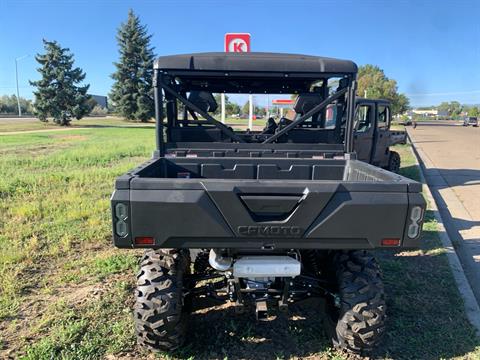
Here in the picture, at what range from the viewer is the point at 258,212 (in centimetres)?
257

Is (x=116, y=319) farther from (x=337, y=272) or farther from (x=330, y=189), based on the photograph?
(x=330, y=189)

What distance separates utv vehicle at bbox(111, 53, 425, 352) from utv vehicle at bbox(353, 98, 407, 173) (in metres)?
6.16

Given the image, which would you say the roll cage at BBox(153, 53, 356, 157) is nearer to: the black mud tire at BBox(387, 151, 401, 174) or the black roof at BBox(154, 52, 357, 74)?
the black roof at BBox(154, 52, 357, 74)

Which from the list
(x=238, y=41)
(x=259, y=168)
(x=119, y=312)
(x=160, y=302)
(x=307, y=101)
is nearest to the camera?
(x=160, y=302)

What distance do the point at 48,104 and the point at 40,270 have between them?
142 feet

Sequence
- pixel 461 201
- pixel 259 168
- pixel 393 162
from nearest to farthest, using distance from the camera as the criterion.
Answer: pixel 259 168 < pixel 461 201 < pixel 393 162

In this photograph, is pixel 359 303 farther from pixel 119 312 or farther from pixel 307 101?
pixel 307 101

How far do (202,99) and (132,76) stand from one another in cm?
4628

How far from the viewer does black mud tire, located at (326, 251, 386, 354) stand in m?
2.84

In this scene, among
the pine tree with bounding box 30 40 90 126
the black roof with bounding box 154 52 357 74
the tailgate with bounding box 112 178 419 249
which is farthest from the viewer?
the pine tree with bounding box 30 40 90 126

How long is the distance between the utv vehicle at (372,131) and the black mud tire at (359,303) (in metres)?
6.92

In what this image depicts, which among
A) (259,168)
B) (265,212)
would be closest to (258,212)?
(265,212)

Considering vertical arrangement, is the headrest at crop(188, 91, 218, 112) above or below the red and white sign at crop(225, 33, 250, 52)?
below

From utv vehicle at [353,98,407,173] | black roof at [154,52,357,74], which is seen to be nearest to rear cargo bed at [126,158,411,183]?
black roof at [154,52,357,74]
